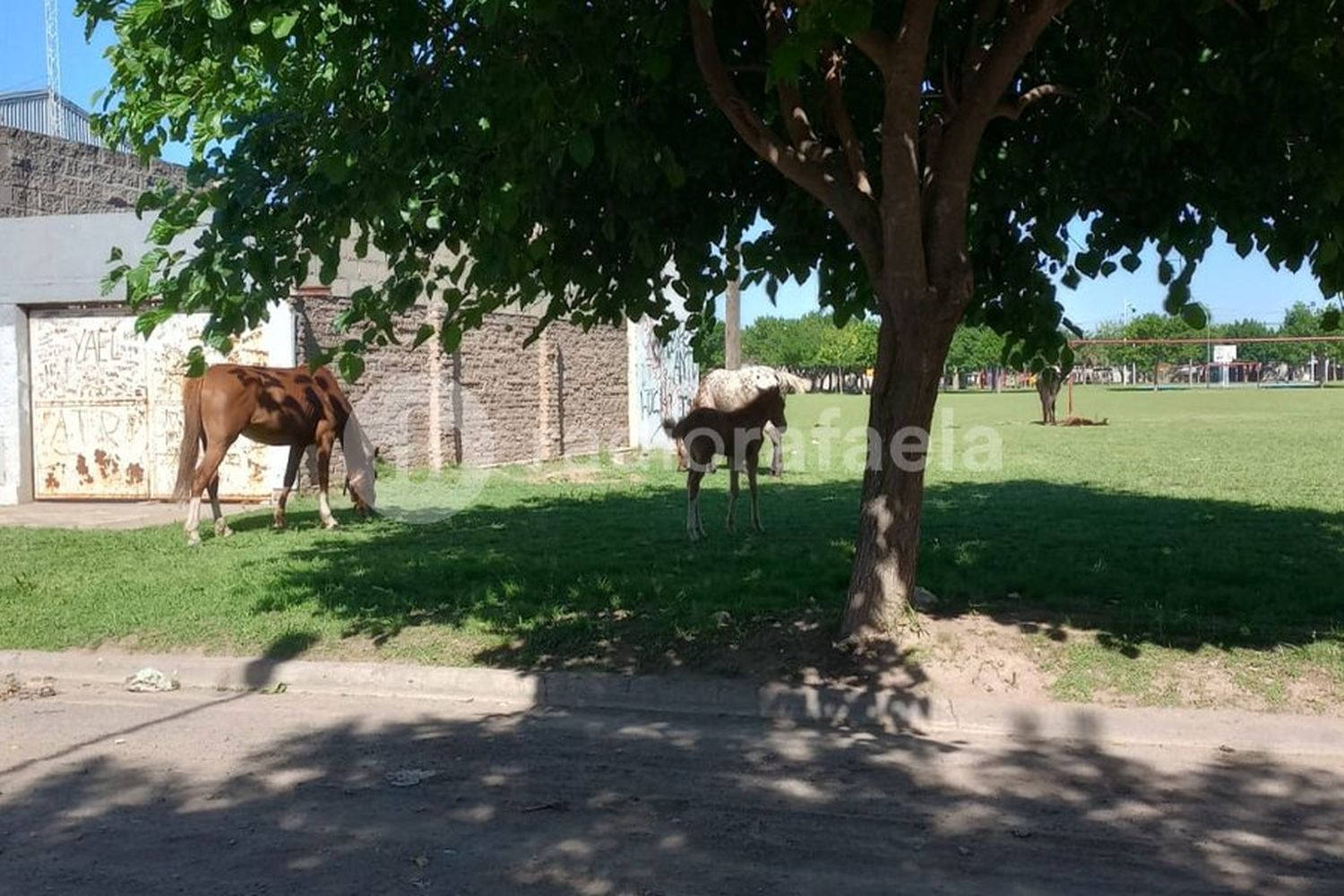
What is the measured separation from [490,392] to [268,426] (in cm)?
774

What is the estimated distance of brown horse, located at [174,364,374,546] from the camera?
12.5 meters

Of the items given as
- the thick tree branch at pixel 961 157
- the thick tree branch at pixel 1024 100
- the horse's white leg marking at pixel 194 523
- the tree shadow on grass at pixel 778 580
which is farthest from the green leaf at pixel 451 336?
the horse's white leg marking at pixel 194 523

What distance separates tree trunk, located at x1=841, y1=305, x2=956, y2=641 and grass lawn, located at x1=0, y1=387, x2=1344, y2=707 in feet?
Answer: 1.39

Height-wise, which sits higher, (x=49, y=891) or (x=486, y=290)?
(x=486, y=290)

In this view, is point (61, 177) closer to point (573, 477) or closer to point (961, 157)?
point (573, 477)

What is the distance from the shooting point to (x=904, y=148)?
22.3 feet

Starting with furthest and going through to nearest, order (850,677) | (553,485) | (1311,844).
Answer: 1. (553,485)
2. (850,677)
3. (1311,844)

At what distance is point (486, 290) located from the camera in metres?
7.83

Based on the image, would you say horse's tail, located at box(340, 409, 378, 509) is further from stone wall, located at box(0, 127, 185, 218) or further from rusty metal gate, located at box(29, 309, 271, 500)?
stone wall, located at box(0, 127, 185, 218)

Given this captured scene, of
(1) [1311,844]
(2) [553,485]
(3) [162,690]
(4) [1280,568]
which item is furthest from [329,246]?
(2) [553,485]

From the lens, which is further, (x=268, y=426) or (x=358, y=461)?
(x=358, y=461)

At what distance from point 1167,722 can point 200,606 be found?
660cm

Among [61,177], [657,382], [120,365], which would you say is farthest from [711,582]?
[657,382]

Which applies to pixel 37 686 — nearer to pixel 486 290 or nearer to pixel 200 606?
pixel 200 606
